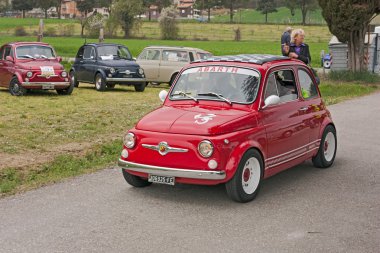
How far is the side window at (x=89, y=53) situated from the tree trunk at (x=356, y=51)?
379 inches

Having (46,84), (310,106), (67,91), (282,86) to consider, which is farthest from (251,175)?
(67,91)

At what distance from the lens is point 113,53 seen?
74.5 ft

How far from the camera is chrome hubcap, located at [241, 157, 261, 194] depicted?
7.14 m

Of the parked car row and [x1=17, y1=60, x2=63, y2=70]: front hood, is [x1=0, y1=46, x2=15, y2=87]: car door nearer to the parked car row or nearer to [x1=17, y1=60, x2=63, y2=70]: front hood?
the parked car row

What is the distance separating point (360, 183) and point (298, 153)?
2.94 ft

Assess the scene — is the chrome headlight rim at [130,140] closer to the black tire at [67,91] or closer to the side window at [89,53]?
the black tire at [67,91]

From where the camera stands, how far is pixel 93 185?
26.2 ft

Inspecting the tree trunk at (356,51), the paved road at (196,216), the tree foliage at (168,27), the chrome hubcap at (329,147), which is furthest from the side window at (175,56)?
the tree foliage at (168,27)

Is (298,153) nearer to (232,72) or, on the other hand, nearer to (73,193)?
(232,72)

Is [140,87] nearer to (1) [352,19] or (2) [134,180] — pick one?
(1) [352,19]

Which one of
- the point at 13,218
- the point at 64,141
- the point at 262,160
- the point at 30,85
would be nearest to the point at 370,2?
the point at 30,85

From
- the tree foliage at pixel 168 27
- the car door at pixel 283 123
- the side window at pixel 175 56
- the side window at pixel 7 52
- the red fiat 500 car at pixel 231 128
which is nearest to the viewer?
the red fiat 500 car at pixel 231 128

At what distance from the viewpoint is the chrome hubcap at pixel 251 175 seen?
7137 mm

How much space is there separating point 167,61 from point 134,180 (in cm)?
1675
